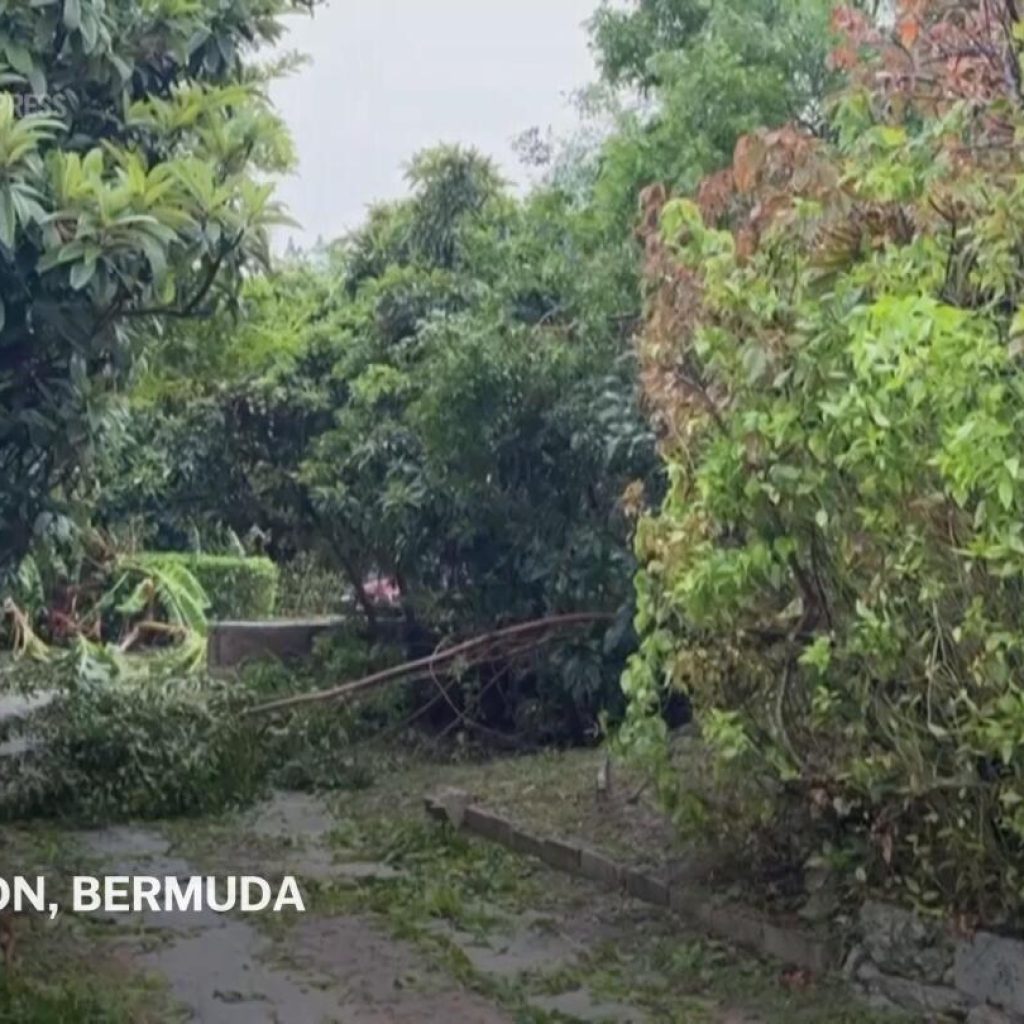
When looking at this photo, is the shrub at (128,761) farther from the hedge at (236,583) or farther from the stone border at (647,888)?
the hedge at (236,583)

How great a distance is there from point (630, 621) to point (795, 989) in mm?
3207

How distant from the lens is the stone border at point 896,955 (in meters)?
4.21

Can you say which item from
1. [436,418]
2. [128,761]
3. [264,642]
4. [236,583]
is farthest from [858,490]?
[236,583]

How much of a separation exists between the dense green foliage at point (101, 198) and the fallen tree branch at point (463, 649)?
116 inches

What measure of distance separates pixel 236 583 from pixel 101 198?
10645 mm

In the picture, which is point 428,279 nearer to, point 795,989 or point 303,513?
point 303,513

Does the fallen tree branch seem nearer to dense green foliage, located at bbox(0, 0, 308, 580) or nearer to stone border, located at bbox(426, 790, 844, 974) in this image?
stone border, located at bbox(426, 790, 844, 974)

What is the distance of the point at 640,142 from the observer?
23.2ft

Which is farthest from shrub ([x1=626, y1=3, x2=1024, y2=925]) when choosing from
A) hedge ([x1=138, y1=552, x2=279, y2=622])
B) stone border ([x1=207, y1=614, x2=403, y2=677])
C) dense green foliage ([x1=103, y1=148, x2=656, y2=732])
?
hedge ([x1=138, y1=552, x2=279, y2=622])

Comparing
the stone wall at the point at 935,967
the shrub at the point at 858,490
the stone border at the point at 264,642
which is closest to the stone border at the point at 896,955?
the stone wall at the point at 935,967

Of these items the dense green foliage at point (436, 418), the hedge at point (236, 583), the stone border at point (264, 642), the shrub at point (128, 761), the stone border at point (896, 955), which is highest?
the dense green foliage at point (436, 418)

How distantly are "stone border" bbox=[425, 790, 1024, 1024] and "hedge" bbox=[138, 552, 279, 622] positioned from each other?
9269mm

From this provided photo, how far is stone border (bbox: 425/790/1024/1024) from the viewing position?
13.8 feet

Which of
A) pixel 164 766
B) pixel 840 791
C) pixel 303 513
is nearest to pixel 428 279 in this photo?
pixel 303 513
